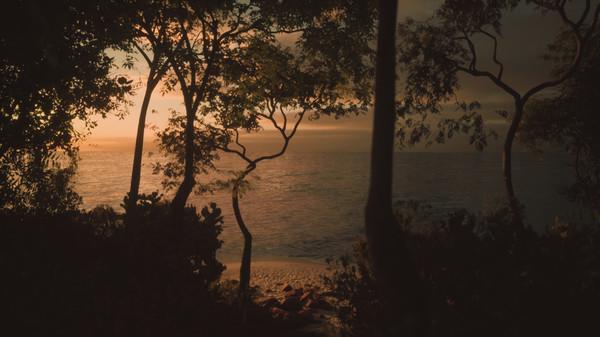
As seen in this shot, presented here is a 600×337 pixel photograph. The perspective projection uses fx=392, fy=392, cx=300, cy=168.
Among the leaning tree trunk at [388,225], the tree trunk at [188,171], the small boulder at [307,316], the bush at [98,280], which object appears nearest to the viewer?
the leaning tree trunk at [388,225]

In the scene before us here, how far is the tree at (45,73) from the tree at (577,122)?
23.2 metres

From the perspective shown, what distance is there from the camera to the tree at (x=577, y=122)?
70.7ft

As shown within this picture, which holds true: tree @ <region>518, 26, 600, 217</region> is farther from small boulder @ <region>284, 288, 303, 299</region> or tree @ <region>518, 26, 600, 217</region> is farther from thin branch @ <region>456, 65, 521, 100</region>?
small boulder @ <region>284, 288, 303, 299</region>

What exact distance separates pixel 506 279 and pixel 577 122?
22.4 meters

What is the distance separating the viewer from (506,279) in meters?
6.52

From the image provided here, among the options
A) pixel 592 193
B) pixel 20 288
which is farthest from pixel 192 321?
pixel 592 193

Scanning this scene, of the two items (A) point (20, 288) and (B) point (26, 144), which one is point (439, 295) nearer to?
(A) point (20, 288)

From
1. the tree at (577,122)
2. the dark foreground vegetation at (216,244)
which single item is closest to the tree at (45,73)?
the dark foreground vegetation at (216,244)

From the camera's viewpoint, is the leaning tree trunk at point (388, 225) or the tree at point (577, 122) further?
the tree at point (577, 122)

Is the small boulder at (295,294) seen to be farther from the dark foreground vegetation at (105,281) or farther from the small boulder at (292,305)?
the dark foreground vegetation at (105,281)

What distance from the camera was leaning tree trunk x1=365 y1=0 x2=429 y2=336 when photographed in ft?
19.7

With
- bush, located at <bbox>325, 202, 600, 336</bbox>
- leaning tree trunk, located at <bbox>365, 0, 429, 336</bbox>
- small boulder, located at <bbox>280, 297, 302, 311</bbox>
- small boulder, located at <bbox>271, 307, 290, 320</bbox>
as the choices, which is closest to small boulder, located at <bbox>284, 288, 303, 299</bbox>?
small boulder, located at <bbox>280, 297, 302, 311</bbox>

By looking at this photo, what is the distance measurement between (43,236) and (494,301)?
330 inches

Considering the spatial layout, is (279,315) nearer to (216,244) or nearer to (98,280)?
(216,244)
